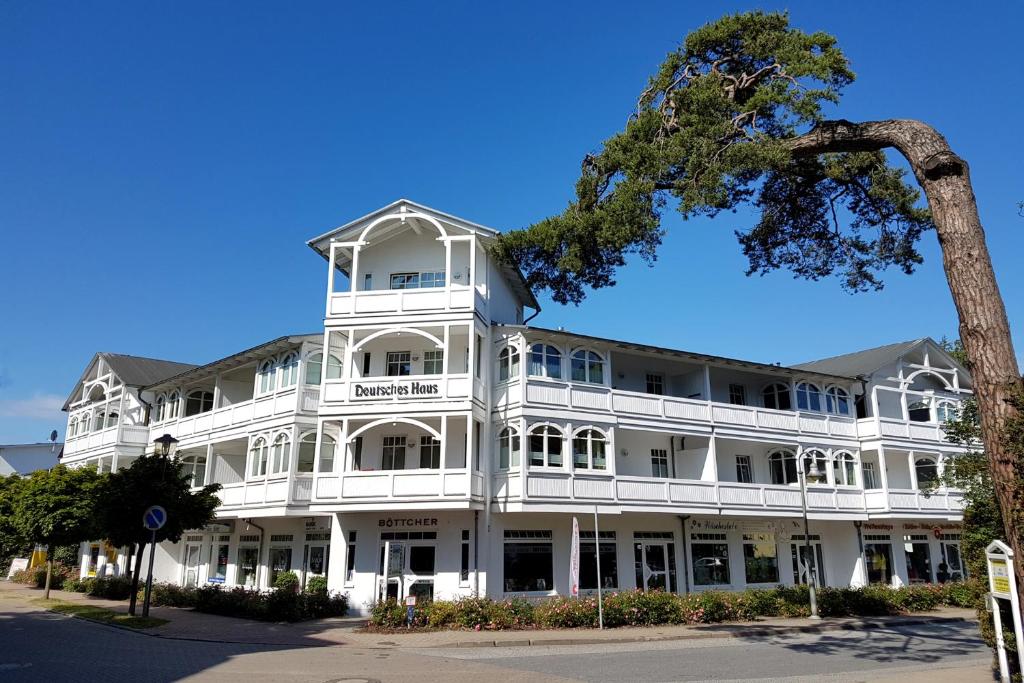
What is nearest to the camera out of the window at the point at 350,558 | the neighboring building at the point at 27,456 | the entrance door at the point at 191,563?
the window at the point at 350,558

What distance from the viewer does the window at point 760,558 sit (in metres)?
28.5

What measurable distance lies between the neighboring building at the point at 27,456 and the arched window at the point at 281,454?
4833 cm

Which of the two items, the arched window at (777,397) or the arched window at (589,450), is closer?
the arched window at (589,450)

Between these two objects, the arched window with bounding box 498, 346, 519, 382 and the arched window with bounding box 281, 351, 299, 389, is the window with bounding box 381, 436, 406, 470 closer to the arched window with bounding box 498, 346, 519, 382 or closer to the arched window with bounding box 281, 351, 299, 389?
the arched window with bounding box 498, 346, 519, 382

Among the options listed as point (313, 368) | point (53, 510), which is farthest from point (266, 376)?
point (53, 510)

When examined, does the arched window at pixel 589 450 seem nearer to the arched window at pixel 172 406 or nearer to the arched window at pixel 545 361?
the arched window at pixel 545 361

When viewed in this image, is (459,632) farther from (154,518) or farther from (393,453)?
(154,518)

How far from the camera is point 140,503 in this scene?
21.7 m

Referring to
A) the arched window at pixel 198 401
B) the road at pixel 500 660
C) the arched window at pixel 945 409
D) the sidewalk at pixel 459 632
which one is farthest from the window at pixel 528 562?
the arched window at pixel 945 409

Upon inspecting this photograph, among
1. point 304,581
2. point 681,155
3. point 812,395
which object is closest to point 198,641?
point 304,581

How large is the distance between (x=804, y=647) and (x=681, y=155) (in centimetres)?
1159

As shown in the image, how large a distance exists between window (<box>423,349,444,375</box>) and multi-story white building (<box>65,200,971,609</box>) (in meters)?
0.12

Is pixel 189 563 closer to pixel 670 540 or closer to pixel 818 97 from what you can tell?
pixel 670 540

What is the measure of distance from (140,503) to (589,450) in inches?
551
